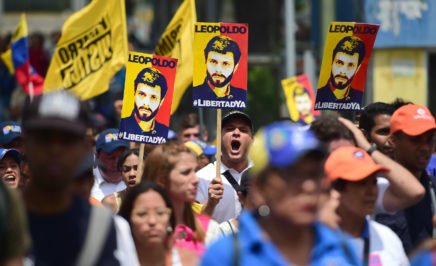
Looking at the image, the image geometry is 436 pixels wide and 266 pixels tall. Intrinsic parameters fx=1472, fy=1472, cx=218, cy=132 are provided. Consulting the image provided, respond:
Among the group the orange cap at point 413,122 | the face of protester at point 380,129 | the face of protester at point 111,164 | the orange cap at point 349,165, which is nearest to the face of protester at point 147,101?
the face of protester at point 111,164

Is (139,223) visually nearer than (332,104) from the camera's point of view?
Yes

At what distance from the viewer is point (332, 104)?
433 inches

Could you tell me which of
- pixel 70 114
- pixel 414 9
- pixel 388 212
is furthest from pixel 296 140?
pixel 414 9

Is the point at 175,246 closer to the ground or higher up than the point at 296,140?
closer to the ground

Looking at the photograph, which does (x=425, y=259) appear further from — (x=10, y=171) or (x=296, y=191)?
(x=10, y=171)

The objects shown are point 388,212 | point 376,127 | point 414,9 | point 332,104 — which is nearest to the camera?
point 388,212

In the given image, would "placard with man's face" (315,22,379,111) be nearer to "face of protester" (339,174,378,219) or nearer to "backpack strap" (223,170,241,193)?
"backpack strap" (223,170,241,193)

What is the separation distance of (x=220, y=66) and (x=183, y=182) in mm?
2732

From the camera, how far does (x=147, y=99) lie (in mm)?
11211

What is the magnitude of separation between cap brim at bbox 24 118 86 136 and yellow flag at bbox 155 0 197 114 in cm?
810

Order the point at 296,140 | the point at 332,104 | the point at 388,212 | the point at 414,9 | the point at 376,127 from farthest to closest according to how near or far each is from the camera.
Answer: the point at 414,9 < the point at 332,104 < the point at 376,127 < the point at 388,212 < the point at 296,140

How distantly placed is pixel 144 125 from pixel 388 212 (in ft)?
11.2

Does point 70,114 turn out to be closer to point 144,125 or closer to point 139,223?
point 139,223

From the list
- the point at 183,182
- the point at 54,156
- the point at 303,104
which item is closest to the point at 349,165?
the point at 183,182
